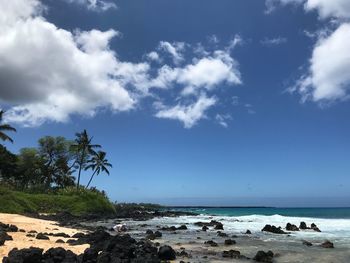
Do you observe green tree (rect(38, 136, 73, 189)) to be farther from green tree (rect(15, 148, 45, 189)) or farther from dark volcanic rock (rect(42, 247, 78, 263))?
dark volcanic rock (rect(42, 247, 78, 263))

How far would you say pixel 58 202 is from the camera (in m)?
58.6

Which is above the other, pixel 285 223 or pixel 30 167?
pixel 30 167

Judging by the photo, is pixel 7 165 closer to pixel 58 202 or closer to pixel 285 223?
pixel 58 202

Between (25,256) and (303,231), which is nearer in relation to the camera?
(25,256)

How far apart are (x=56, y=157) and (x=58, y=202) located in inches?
812

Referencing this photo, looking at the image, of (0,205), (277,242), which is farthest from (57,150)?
(277,242)

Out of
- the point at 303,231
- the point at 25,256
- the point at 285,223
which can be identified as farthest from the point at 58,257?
the point at 285,223

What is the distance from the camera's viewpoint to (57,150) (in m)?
77.2

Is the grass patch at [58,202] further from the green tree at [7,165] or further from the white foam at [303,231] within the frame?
the green tree at [7,165]

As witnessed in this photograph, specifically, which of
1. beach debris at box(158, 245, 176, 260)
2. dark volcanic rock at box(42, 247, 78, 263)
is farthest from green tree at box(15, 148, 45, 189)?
dark volcanic rock at box(42, 247, 78, 263)

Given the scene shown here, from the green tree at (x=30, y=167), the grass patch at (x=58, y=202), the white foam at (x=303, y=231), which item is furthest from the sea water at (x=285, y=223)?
the green tree at (x=30, y=167)

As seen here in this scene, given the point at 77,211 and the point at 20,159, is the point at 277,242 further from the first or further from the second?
the point at 20,159

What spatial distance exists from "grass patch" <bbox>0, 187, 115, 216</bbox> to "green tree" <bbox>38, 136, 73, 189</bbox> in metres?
11.9

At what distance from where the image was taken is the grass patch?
4615 centimetres
